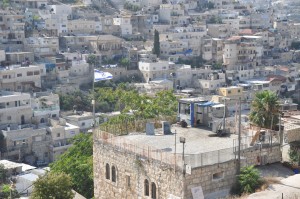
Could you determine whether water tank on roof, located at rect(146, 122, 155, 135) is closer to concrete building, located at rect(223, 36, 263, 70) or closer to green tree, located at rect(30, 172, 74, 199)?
green tree, located at rect(30, 172, 74, 199)

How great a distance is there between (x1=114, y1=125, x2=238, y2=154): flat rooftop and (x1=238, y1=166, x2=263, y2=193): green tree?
1.12m

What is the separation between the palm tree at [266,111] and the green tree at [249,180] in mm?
3164

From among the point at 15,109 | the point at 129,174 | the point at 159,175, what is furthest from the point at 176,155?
the point at 15,109

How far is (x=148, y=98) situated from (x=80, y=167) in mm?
5571

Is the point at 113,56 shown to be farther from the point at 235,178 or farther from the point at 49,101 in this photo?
the point at 235,178

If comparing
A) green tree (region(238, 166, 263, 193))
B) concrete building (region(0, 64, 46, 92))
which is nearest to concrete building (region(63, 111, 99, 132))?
concrete building (region(0, 64, 46, 92))

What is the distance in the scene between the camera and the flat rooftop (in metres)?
14.1

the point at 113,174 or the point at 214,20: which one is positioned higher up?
the point at 214,20

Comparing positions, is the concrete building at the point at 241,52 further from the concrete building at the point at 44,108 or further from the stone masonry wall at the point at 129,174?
the stone masonry wall at the point at 129,174

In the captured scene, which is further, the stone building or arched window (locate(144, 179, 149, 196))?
arched window (locate(144, 179, 149, 196))

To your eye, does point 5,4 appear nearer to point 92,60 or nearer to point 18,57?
point 92,60

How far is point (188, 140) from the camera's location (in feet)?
48.9

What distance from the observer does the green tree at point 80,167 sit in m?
20.1

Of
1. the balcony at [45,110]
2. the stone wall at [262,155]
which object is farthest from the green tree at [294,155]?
the balcony at [45,110]
